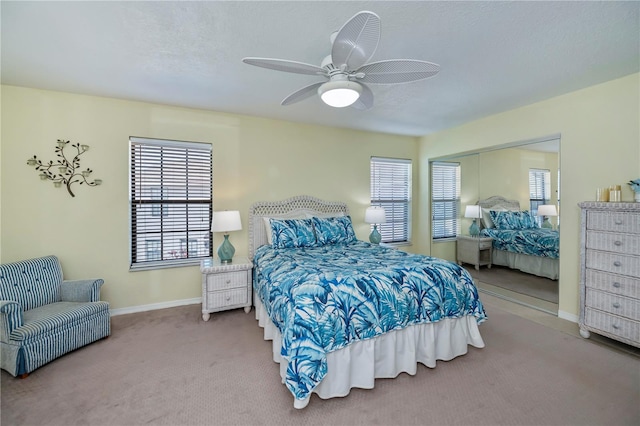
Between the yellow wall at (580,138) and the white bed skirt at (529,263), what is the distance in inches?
4.3

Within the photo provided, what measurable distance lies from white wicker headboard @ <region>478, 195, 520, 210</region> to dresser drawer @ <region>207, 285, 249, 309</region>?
3642 mm

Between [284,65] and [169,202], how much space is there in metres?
2.71

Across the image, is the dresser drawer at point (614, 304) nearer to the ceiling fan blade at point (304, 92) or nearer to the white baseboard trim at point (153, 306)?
the ceiling fan blade at point (304, 92)

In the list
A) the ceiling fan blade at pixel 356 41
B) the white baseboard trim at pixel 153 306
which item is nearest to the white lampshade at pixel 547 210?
the ceiling fan blade at pixel 356 41

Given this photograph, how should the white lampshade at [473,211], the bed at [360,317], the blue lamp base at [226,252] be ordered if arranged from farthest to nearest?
the white lampshade at [473,211]
the blue lamp base at [226,252]
the bed at [360,317]

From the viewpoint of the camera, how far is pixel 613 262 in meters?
2.65

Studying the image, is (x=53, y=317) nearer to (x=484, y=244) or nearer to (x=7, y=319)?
(x=7, y=319)

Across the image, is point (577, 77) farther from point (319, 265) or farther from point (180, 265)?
point (180, 265)

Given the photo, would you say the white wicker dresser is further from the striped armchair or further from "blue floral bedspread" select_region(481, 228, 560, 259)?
the striped armchair

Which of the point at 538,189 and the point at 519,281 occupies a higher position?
the point at 538,189

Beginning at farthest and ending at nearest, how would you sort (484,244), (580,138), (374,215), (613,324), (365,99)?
(374,215)
(484,244)
(580,138)
(613,324)
(365,99)

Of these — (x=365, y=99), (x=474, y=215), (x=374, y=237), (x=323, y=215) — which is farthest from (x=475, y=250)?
(x=365, y=99)

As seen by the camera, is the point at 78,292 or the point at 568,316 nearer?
the point at 78,292

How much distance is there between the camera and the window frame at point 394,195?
5219 millimetres
